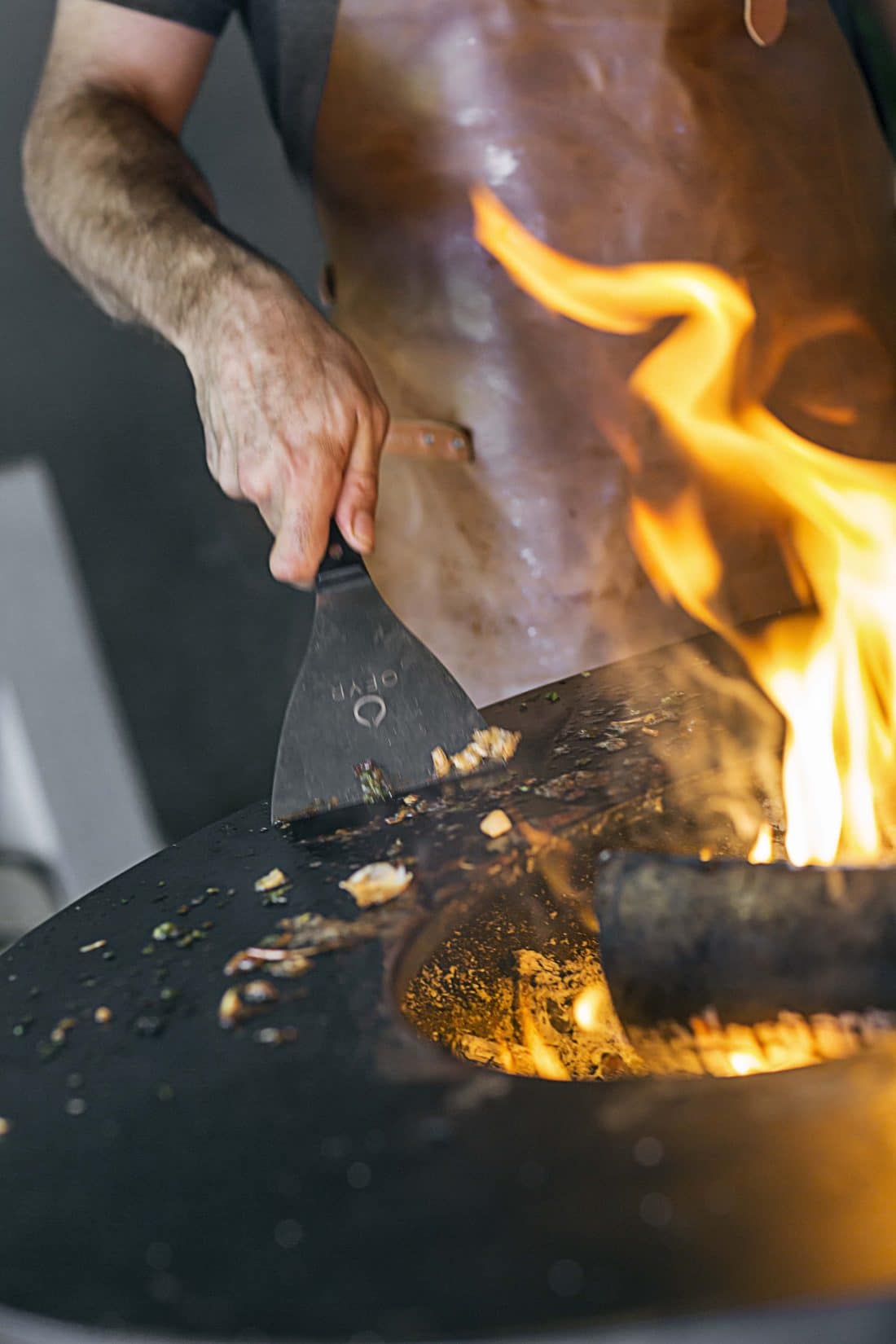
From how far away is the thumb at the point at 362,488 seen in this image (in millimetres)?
988

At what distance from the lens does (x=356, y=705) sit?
980 mm

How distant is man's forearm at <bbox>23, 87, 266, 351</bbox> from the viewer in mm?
1171

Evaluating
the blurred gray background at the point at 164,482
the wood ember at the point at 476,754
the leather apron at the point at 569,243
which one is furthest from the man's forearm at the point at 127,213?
the blurred gray background at the point at 164,482

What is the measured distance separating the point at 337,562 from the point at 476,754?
18 centimetres

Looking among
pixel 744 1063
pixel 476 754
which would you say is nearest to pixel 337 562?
pixel 476 754

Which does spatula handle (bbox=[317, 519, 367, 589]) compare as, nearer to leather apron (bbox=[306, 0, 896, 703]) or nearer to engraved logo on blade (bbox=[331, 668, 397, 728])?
engraved logo on blade (bbox=[331, 668, 397, 728])

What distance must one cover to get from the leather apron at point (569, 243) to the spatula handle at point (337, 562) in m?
0.44

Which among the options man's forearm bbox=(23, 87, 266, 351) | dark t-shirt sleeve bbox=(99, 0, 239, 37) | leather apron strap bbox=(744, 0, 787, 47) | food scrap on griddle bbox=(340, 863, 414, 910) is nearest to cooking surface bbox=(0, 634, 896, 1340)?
food scrap on griddle bbox=(340, 863, 414, 910)

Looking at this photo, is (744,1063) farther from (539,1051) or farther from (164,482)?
(164,482)

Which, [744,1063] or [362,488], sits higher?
[362,488]

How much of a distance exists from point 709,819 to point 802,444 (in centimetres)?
32

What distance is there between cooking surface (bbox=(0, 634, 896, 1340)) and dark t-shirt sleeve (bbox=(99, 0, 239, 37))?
3.52 feet

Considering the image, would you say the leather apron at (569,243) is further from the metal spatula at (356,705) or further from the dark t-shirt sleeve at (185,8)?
the metal spatula at (356,705)

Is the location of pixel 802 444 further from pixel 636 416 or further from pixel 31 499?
pixel 31 499
